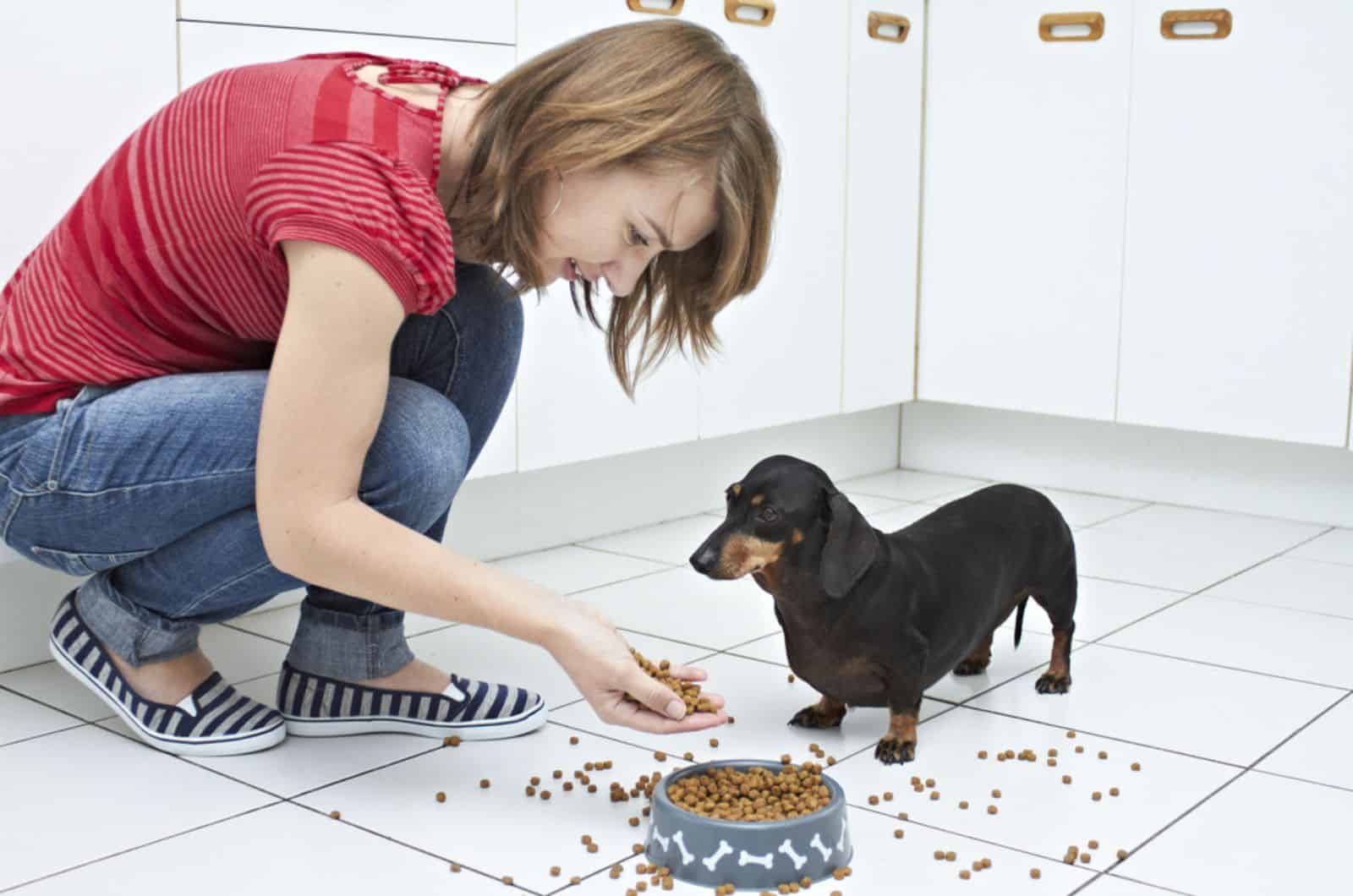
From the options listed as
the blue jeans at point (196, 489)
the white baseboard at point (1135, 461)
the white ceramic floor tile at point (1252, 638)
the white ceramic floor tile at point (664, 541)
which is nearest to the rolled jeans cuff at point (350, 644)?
the blue jeans at point (196, 489)

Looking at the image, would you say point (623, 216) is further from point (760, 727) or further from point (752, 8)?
point (752, 8)

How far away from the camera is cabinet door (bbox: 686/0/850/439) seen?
2949mm

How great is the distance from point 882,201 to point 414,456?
76.3 inches

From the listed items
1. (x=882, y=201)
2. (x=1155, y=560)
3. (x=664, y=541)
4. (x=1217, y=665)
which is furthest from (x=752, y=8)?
(x=1217, y=665)

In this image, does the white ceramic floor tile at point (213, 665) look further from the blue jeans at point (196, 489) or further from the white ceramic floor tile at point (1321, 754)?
the white ceramic floor tile at point (1321, 754)

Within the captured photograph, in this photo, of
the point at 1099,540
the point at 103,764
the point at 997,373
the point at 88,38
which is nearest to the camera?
the point at 103,764

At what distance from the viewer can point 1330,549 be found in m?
2.87

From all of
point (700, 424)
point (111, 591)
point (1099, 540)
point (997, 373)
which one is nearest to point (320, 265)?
point (111, 591)

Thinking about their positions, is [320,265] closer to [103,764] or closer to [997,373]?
[103,764]

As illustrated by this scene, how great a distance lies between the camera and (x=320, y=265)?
1299mm

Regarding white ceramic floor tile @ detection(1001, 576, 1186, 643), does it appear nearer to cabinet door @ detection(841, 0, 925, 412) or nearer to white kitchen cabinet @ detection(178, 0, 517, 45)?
cabinet door @ detection(841, 0, 925, 412)

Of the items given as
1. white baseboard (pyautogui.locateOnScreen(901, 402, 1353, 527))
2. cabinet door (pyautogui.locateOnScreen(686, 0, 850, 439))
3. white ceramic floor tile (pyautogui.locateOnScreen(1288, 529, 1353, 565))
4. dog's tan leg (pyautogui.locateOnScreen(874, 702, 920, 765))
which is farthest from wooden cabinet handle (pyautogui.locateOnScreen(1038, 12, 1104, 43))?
dog's tan leg (pyautogui.locateOnScreen(874, 702, 920, 765))

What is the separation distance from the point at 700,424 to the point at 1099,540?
31.1 inches

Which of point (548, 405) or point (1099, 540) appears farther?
point (1099, 540)
